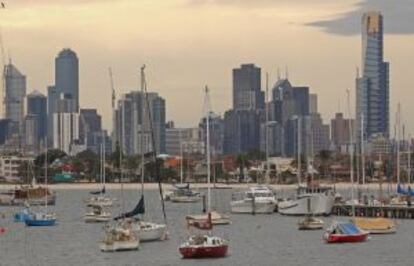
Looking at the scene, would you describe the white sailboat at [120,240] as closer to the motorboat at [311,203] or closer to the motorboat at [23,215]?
the motorboat at [23,215]

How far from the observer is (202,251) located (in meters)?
84.2

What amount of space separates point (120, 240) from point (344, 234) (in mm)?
16962

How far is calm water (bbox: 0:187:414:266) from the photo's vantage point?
88.1 metres

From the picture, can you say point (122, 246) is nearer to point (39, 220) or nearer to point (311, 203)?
point (39, 220)

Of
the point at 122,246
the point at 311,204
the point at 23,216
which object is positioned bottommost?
the point at 122,246

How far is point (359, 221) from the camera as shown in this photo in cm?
11169

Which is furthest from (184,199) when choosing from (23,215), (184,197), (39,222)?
(39,222)

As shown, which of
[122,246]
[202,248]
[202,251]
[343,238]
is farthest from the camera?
[343,238]

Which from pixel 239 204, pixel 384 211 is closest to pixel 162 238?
pixel 384 211

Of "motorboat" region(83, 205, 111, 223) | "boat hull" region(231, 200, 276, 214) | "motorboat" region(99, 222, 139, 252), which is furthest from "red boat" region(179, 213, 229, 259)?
"boat hull" region(231, 200, 276, 214)

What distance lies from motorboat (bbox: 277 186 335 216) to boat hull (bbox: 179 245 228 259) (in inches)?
1999

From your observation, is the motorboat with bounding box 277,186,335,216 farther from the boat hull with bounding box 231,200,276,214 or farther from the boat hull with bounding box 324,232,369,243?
the boat hull with bounding box 324,232,369,243

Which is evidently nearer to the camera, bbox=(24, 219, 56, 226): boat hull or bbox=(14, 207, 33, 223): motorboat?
bbox=(24, 219, 56, 226): boat hull

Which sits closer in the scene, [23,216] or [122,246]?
[122,246]
